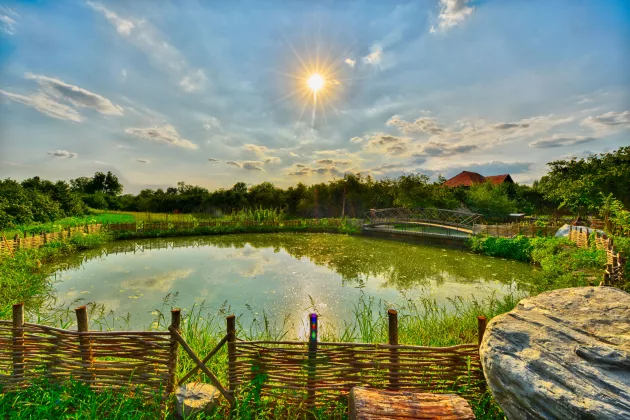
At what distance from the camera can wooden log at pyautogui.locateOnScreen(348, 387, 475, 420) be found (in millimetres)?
1735

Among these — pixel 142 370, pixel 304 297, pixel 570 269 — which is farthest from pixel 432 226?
pixel 142 370

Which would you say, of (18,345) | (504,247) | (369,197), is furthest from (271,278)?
(369,197)

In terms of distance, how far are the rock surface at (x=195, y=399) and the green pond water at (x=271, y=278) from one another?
1985mm

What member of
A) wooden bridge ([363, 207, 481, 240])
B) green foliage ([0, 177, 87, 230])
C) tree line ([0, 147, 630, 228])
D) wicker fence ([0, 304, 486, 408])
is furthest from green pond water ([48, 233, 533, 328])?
tree line ([0, 147, 630, 228])

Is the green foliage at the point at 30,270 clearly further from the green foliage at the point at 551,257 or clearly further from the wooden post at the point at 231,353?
the green foliage at the point at 551,257

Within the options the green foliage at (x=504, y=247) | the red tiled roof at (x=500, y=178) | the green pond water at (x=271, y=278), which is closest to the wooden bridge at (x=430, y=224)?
the green foliage at (x=504, y=247)

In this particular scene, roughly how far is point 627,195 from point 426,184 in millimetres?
11197

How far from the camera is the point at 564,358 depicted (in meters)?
1.55

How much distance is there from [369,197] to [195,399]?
74.4 feet

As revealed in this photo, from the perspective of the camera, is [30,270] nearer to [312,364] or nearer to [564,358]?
[312,364]

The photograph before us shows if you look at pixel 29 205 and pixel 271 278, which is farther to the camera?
pixel 29 205

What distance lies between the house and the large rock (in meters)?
27.0

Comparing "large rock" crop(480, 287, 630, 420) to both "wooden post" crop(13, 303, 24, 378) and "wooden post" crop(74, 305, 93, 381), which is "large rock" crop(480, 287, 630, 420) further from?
"wooden post" crop(13, 303, 24, 378)

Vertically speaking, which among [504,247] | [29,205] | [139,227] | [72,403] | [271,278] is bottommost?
[271,278]
